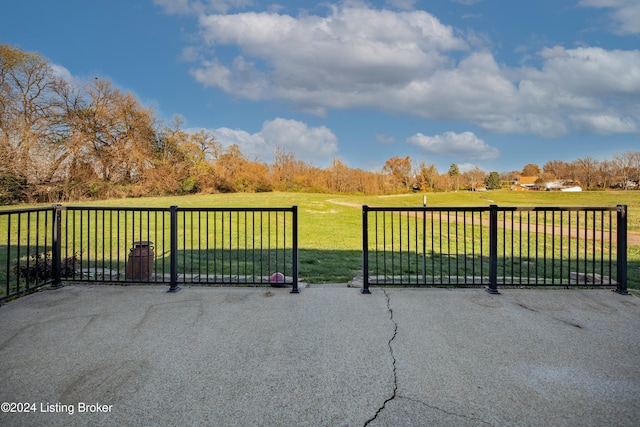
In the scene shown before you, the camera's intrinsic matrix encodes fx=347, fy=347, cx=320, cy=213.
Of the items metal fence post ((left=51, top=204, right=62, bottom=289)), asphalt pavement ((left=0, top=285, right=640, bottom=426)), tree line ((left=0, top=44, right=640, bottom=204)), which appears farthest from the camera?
tree line ((left=0, top=44, right=640, bottom=204))

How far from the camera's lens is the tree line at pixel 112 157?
2261 cm

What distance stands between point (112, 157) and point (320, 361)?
109ft

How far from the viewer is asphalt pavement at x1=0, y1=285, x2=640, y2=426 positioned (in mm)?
2074

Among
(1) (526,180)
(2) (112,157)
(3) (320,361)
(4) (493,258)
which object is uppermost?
(1) (526,180)

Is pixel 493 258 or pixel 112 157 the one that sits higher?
pixel 112 157

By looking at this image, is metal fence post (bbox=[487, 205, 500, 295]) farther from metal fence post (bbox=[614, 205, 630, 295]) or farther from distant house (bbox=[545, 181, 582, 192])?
distant house (bbox=[545, 181, 582, 192])

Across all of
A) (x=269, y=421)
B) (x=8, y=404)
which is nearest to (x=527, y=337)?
(x=269, y=421)

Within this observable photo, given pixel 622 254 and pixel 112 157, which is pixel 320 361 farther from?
pixel 112 157

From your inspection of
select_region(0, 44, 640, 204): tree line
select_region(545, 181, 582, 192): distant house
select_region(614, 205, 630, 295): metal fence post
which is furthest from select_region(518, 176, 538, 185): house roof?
select_region(614, 205, 630, 295): metal fence post

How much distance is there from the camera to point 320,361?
2674 millimetres

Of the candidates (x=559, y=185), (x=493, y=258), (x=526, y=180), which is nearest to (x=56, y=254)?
(x=493, y=258)

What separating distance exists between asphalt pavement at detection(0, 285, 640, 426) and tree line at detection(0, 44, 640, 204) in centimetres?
2440

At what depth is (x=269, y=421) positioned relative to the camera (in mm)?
1990

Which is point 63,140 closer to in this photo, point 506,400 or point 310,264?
point 310,264
